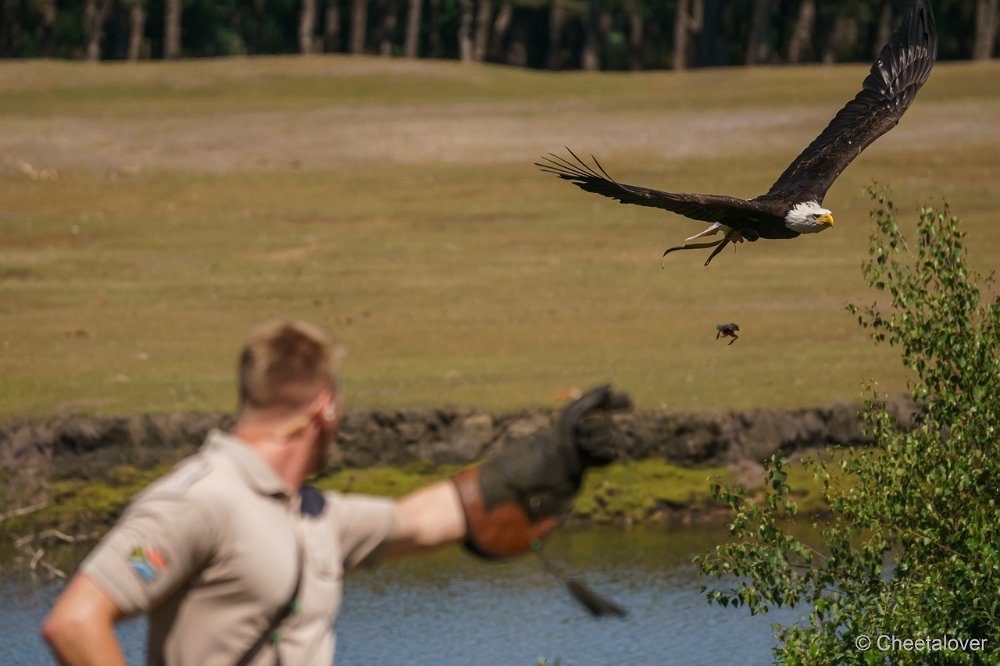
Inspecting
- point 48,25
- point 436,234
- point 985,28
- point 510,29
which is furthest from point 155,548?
point 510,29

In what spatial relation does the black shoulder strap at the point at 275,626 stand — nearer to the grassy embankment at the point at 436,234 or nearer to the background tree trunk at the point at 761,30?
the grassy embankment at the point at 436,234

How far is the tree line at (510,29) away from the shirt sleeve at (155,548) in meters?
62.1

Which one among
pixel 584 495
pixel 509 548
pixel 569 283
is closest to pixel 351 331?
pixel 569 283

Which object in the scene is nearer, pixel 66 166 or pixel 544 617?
pixel 544 617

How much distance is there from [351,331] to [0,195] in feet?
41.2

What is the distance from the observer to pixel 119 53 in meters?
80.9

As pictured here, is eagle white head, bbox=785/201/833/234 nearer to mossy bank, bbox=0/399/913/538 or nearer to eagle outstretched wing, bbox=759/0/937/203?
eagle outstretched wing, bbox=759/0/937/203

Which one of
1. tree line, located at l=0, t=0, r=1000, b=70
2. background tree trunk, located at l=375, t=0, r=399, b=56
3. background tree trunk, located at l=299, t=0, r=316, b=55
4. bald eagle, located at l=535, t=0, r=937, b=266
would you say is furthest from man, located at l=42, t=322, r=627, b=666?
background tree trunk, located at l=375, t=0, r=399, b=56

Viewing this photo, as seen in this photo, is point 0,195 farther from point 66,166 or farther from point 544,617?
point 544,617

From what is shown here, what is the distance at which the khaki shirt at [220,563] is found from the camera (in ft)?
11.7

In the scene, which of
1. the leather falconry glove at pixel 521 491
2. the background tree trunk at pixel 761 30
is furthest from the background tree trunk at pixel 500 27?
the leather falconry glove at pixel 521 491

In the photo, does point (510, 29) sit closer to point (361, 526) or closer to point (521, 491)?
point (521, 491)

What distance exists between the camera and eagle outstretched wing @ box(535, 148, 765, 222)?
32.4 ft

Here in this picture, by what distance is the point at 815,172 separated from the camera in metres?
12.2
